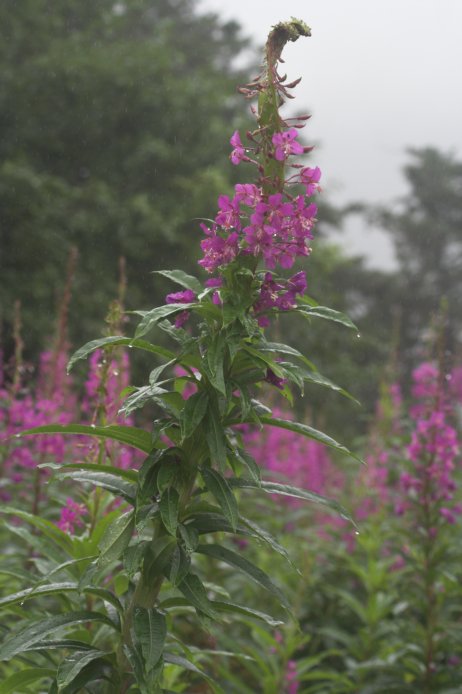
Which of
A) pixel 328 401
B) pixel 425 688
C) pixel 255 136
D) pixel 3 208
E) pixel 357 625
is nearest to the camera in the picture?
pixel 255 136

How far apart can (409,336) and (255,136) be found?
29.6 metres

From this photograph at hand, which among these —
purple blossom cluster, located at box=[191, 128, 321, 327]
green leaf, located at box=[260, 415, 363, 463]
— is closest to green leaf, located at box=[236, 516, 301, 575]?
green leaf, located at box=[260, 415, 363, 463]

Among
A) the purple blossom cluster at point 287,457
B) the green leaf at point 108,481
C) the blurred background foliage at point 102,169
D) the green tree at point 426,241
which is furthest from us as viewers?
the green tree at point 426,241

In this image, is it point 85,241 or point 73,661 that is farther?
point 85,241

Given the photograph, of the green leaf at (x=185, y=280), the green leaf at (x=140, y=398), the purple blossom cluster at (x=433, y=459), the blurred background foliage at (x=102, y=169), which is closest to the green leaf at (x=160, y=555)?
the green leaf at (x=140, y=398)

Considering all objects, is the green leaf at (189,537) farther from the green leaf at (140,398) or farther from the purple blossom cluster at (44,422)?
the purple blossom cluster at (44,422)

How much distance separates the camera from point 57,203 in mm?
14391

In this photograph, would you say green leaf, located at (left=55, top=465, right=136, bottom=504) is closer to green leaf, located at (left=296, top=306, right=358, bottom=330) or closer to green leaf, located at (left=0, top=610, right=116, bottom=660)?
green leaf, located at (left=0, top=610, right=116, bottom=660)

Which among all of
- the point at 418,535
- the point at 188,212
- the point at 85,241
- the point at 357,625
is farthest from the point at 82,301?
the point at 418,535

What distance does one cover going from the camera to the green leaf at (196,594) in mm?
1989

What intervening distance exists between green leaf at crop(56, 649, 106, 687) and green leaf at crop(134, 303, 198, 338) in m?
0.81

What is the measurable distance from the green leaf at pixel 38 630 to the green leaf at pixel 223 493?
17.8 inches

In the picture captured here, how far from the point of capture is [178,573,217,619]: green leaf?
1.99 m

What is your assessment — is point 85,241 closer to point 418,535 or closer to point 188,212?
point 188,212
